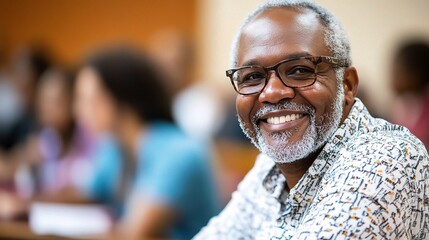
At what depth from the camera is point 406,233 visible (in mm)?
1135

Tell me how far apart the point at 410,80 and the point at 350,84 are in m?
2.12

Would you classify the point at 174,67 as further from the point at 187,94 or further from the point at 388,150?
the point at 388,150

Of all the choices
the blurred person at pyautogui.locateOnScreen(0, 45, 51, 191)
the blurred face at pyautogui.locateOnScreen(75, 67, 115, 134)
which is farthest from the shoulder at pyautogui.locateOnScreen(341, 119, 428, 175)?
the blurred person at pyautogui.locateOnScreen(0, 45, 51, 191)

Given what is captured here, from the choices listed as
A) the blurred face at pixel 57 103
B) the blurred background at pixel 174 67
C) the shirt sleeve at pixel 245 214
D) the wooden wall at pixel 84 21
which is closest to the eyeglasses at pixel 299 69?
the shirt sleeve at pixel 245 214

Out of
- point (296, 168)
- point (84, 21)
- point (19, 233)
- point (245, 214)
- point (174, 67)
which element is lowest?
point (19, 233)

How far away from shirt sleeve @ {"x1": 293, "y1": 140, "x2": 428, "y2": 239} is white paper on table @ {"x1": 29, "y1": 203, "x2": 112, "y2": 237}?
1.35 metres

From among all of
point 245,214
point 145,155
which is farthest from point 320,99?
point 145,155

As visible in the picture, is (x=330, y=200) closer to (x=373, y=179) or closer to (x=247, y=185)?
(x=373, y=179)

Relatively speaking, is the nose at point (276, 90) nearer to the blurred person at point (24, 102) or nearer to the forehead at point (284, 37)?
the forehead at point (284, 37)

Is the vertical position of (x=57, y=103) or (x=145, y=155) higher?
(x=57, y=103)

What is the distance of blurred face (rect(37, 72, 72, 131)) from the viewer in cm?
383

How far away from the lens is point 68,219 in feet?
7.98

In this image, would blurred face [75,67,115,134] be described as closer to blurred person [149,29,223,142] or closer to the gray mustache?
the gray mustache

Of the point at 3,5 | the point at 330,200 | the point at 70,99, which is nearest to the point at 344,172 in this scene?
the point at 330,200
